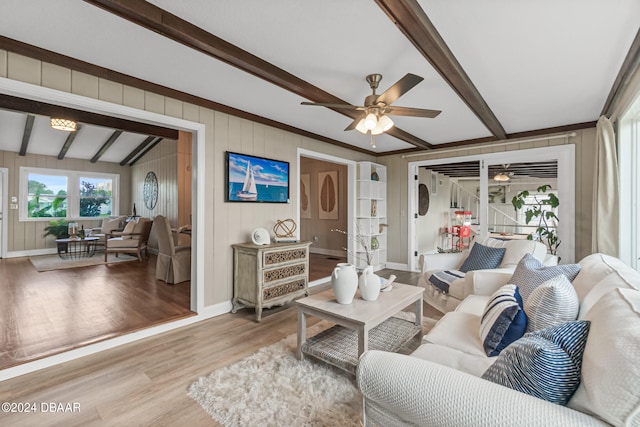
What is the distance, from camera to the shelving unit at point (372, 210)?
5.56m

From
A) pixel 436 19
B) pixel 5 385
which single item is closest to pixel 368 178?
pixel 436 19

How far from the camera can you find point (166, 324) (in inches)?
114

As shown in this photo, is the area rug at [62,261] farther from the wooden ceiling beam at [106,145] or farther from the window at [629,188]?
the window at [629,188]

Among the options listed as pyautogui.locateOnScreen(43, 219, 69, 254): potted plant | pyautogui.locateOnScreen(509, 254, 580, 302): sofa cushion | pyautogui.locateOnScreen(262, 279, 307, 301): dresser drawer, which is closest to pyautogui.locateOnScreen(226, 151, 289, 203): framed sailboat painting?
pyautogui.locateOnScreen(262, 279, 307, 301): dresser drawer

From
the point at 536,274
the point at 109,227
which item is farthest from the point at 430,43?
the point at 109,227

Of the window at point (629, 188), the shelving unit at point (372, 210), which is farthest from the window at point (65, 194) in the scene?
the window at point (629, 188)

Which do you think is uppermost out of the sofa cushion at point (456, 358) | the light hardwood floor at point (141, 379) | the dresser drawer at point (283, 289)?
the sofa cushion at point (456, 358)

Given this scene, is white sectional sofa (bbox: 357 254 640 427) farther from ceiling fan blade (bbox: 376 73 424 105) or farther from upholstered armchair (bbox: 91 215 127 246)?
upholstered armchair (bbox: 91 215 127 246)

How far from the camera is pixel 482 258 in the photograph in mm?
3295

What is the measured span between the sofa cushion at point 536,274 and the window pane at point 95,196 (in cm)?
988

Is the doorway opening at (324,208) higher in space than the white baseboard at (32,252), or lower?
higher

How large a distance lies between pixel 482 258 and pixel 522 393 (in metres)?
2.68

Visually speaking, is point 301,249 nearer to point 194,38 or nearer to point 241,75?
point 241,75

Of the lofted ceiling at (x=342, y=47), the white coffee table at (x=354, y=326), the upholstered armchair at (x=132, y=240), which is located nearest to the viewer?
the lofted ceiling at (x=342, y=47)
